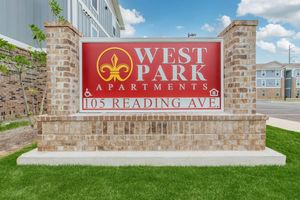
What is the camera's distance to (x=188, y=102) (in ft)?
16.9

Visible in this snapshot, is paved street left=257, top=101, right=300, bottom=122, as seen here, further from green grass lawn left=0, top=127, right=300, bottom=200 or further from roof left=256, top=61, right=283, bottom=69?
roof left=256, top=61, right=283, bottom=69

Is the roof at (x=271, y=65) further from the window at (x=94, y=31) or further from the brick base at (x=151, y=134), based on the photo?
the brick base at (x=151, y=134)

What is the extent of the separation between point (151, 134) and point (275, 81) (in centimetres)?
7337

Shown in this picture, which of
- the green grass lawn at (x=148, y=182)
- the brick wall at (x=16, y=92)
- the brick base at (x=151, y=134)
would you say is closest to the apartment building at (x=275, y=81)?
the brick wall at (x=16, y=92)

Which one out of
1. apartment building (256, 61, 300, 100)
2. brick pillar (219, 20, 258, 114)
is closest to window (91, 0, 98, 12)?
brick pillar (219, 20, 258, 114)

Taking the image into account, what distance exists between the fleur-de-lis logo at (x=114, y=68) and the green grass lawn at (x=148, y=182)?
7.43ft

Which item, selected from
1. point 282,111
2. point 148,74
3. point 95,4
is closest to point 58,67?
point 148,74

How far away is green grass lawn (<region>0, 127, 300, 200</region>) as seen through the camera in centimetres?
325

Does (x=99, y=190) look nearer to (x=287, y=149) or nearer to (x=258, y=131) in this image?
(x=258, y=131)

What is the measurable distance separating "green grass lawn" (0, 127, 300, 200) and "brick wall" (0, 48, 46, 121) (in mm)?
8556

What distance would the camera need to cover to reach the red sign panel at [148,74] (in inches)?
202

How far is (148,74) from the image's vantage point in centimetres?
516

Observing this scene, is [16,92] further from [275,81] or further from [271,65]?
[271,65]

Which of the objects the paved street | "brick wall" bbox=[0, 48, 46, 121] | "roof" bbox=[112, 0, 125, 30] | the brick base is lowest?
the paved street
